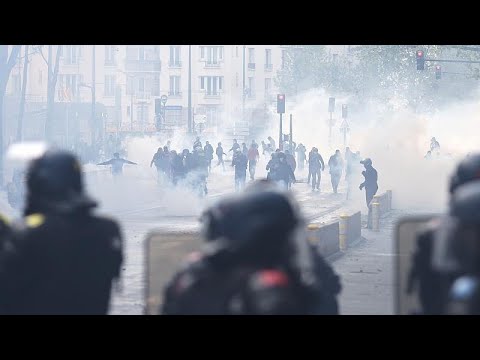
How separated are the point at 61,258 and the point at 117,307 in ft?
24.5

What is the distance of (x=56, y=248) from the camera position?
4.82m

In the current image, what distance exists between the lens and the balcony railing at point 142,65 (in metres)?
80.2

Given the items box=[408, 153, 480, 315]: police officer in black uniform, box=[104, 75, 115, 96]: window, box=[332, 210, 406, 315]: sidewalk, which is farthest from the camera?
box=[104, 75, 115, 96]: window

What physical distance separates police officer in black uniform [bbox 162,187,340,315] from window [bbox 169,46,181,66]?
277 ft

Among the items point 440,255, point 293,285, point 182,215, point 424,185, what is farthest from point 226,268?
point 424,185

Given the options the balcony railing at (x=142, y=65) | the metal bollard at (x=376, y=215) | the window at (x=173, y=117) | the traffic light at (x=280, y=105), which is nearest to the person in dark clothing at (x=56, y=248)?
the metal bollard at (x=376, y=215)

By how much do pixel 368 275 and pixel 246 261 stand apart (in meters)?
12.2

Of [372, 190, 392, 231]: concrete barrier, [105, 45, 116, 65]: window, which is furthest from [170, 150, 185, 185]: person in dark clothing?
[105, 45, 116, 65]: window

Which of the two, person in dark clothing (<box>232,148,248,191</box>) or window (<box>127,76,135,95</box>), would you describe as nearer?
person in dark clothing (<box>232,148,248,191</box>)

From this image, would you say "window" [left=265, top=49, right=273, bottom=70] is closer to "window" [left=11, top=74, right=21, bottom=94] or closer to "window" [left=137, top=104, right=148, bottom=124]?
"window" [left=137, top=104, right=148, bottom=124]

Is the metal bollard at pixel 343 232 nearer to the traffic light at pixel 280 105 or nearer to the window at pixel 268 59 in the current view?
the traffic light at pixel 280 105

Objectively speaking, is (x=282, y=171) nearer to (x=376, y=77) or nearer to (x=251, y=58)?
(x=376, y=77)

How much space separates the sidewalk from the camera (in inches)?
508
